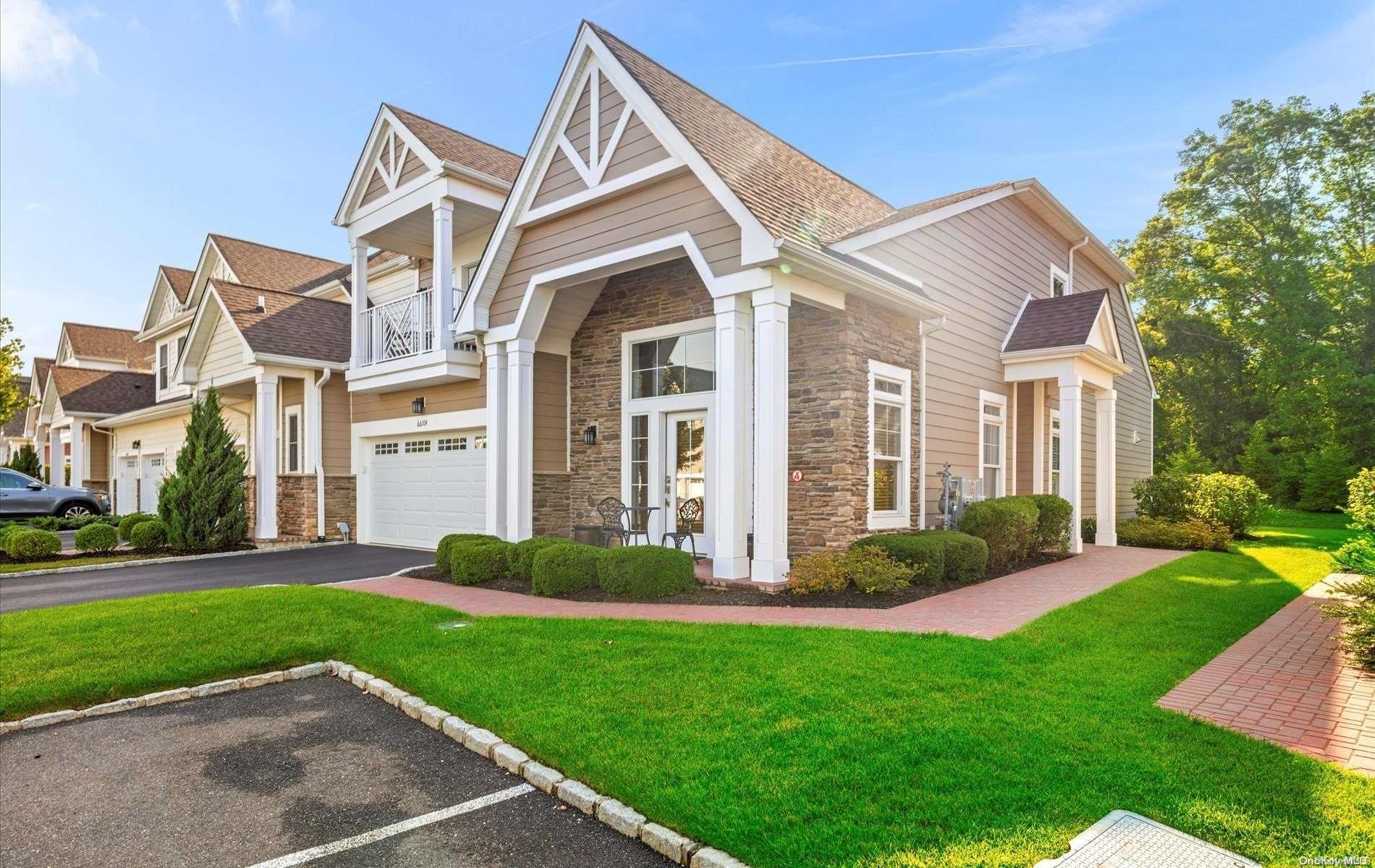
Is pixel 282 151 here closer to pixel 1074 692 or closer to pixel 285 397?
pixel 285 397

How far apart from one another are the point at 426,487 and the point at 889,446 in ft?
30.1

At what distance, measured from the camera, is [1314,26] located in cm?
1008

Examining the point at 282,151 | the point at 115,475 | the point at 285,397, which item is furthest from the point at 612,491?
the point at 115,475

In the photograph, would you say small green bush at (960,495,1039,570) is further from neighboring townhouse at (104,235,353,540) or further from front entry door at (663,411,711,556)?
neighboring townhouse at (104,235,353,540)

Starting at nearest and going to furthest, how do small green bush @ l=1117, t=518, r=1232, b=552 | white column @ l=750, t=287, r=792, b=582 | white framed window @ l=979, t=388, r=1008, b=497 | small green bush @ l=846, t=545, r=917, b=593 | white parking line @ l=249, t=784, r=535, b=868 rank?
white parking line @ l=249, t=784, r=535, b=868 < small green bush @ l=846, t=545, r=917, b=593 < white column @ l=750, t=287, r=792, b=582 < white framed window @ l=979, t=388, r=1008, b=497 < small green bush @ l=1117, t=518, r=1232, b=552

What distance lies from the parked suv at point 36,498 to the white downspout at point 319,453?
→ 34.8 feet

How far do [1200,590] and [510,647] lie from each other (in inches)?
322

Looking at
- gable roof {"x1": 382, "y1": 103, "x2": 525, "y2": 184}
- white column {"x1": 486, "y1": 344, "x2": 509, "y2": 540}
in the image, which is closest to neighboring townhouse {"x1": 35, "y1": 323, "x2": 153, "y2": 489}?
gable roof {"x1": 382, "y1": 103, "x2": 525, "y2": 184}

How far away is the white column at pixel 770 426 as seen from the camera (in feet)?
28.2

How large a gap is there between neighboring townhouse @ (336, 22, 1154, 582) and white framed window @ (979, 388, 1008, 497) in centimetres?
7

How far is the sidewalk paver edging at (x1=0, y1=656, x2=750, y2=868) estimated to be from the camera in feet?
10.6

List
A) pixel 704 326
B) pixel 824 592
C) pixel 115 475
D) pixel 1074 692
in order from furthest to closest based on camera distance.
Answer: pixel 115 475 → pixel 704 326 → pixel 824 592 → pixel 1074 692

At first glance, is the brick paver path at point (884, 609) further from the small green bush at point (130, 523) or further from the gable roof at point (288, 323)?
the small green bush at point (130, 523)

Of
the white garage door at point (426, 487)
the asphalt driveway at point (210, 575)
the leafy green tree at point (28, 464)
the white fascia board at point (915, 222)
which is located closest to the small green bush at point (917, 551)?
the white fascia board at point (915, 222)
